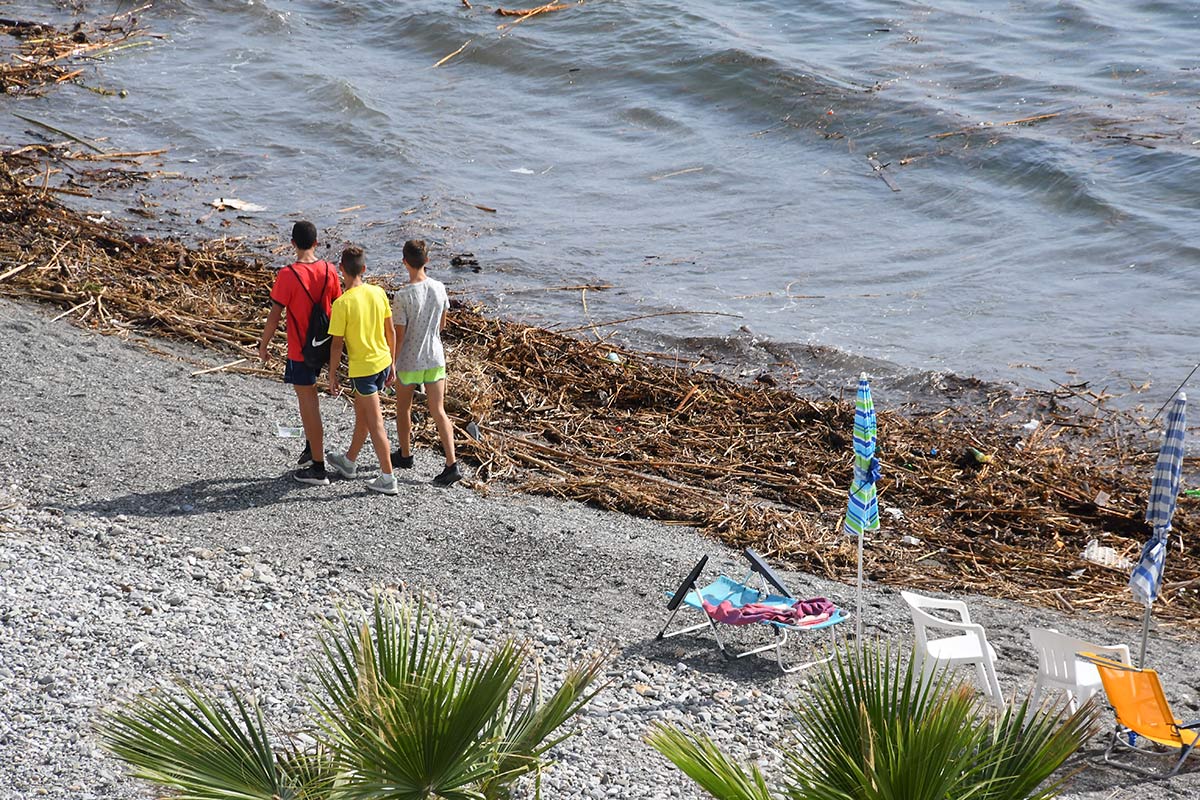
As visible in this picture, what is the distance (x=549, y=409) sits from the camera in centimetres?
1078

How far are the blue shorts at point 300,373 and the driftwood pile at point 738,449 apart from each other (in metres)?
1.47

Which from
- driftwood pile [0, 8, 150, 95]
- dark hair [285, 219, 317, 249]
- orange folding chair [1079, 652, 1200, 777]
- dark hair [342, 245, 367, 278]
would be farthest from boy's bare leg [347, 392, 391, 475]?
driftwood pile [0, 8, 150, 95]

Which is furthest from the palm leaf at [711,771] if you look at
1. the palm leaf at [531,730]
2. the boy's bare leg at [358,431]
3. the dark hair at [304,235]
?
the dark hair at [304,235]

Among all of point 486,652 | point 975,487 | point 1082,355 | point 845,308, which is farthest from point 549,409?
point 1082,355

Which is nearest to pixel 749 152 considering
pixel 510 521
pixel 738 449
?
pixel 738 449

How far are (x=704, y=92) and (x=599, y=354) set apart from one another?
12.8 metres

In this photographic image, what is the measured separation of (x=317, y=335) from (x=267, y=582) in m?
1.94

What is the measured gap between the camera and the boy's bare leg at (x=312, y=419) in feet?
28.2

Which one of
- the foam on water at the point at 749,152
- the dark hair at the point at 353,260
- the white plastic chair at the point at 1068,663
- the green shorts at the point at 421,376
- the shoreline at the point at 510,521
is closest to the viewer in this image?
the shoreline at the point at 510,521

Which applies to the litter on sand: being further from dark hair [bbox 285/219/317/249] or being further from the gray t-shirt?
the gray t-shirt

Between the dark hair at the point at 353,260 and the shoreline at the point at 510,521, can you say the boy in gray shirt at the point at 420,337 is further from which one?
Result: the shoreline at the point at 510,521

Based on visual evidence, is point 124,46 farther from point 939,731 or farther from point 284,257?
point 939,731

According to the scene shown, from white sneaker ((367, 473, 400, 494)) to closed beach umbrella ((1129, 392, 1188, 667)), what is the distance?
481 cm

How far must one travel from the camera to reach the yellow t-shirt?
8180mm
